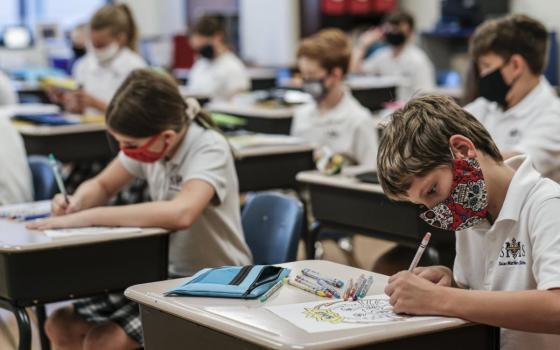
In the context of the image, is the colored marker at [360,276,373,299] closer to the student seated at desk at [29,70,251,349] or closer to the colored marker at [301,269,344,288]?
the colored marker at [301,269,344,288]

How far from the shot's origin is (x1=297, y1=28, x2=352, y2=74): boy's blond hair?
4.59 metres

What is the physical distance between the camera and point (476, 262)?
6.62 feet

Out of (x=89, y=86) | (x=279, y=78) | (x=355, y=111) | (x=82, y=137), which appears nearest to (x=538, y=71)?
(x=355, y=111)

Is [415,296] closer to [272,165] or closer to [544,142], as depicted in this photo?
[544,142]

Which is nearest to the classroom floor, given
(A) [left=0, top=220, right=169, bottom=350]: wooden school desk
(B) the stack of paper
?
(B) the stack of paper

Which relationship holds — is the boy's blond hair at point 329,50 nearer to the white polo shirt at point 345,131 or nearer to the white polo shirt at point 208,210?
the white polo shirt at point 345,131

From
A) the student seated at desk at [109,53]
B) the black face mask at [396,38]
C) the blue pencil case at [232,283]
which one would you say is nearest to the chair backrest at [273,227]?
the blue pencil case at [232,283]

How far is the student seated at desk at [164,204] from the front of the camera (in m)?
2.79

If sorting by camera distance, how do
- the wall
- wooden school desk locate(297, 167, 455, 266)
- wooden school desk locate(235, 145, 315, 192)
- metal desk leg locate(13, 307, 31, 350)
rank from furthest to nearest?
the wall
wooden school desk locate(235, 145, 315, 192)
wooden school desk locate(297, 167, 455, 266)
metal desk leg locate(13, 307, 31, 350)

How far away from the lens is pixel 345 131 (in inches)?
174

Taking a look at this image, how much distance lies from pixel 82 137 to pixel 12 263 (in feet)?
8.86

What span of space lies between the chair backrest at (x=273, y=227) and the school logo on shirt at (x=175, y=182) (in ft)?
0.86

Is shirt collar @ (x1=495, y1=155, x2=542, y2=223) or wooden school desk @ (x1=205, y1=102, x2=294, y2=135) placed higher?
shirt collar @ (x1=495, y1=155, x2=542, y2=223)

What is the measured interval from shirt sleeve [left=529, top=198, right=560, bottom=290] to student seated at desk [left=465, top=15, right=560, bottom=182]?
1.54m
